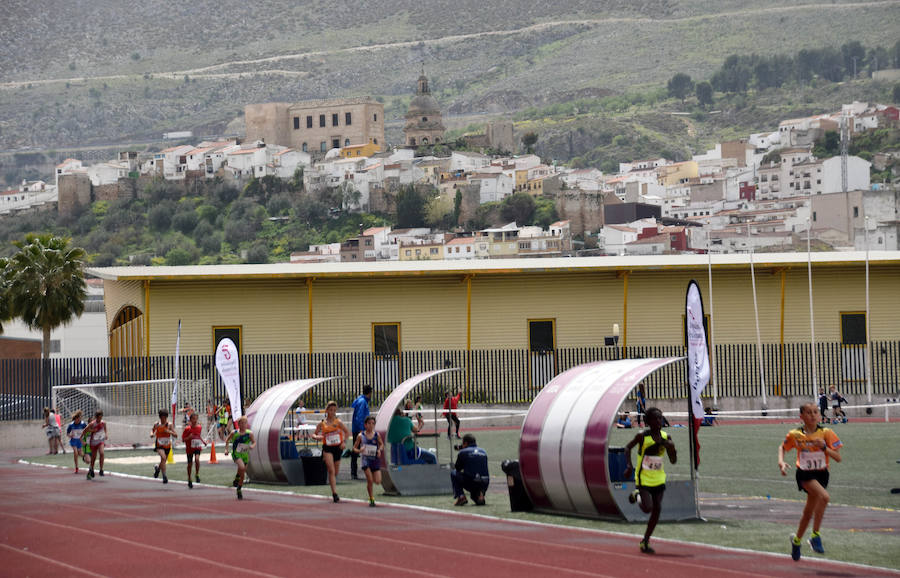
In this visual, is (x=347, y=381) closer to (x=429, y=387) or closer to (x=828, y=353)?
(x=429, y=387)

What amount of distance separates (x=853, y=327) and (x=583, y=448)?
95.9 feet

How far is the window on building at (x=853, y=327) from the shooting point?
42.2 m

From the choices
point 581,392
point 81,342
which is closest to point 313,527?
point 581,392

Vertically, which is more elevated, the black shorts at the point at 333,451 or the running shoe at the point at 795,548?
the black shorts at the point at 333,451

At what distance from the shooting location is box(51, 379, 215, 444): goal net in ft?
116

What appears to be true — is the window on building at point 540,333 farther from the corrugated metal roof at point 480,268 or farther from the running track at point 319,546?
the running track at point 319,546

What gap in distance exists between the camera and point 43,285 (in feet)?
179

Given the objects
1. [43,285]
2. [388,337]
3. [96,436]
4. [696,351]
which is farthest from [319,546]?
[43,285]

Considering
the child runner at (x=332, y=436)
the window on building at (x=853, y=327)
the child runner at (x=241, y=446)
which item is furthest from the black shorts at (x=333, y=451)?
the window on building at (x=853, y=327)

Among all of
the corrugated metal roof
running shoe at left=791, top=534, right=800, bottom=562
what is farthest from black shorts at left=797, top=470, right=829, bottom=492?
the corrugated metal roof

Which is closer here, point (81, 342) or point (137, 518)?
point (137, 518)

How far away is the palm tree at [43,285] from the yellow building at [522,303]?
43.1 feet

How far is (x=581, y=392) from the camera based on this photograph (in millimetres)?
15883

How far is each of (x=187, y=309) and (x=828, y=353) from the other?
1868 cm
